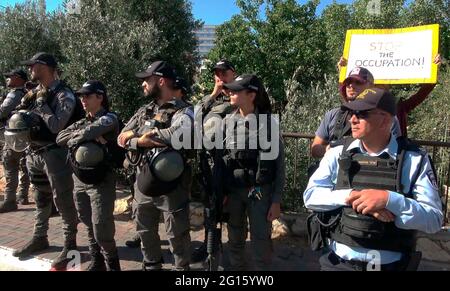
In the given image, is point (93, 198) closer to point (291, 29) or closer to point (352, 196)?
point (352, 196)

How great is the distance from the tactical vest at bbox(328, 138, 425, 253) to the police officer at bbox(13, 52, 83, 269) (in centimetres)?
286

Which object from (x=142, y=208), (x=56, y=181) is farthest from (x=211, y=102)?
(x=56, y=181)

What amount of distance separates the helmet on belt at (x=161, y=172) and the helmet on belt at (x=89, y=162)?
19.4 inches

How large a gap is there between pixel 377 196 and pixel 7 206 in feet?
17.6

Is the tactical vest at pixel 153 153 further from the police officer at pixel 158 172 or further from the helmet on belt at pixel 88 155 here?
the helmet on belt at pixel 88 155

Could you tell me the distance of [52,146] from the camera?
12.9ft

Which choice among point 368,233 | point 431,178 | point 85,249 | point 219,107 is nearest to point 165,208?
point 219,107

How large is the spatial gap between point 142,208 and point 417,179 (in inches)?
84.6

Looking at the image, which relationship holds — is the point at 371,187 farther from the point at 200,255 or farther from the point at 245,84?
the point at 200,255

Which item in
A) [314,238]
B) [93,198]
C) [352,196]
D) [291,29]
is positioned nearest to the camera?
[352,196]

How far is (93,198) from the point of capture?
3488 millimetres

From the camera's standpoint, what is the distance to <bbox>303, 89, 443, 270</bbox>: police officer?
1900 millimetres

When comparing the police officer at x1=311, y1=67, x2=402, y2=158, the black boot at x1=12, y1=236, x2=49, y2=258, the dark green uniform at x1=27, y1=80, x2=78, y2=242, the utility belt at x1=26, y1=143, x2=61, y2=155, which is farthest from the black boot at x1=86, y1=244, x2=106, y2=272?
the police officer at x1=311, y1=67, x2=402, y2=158

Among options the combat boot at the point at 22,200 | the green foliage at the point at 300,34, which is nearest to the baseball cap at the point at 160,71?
the combat boot at the point at 22,200
